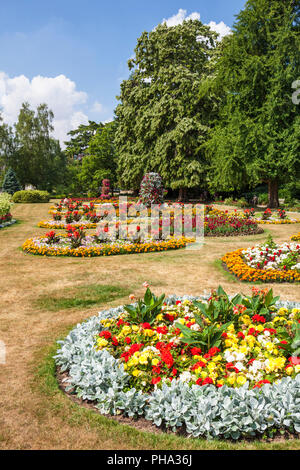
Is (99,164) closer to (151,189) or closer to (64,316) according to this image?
(151,189)

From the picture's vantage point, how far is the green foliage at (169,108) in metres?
25.7

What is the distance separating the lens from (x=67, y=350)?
3.51 meters

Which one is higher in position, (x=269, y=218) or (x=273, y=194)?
(x=273, y=194)

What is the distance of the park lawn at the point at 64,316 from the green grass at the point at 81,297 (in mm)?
18

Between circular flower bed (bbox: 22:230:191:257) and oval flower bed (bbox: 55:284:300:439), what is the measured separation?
16.9 ft

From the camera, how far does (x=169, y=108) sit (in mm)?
26641

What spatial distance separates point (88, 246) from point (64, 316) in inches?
196

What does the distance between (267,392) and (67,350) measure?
205cm

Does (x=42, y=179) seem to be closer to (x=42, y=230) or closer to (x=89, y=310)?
(x=42, y=230)

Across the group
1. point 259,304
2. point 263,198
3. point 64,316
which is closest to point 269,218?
point 263,198

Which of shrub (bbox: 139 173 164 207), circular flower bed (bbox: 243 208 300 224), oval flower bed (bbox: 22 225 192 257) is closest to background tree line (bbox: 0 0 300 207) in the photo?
circular flower bed (bbox: 243 208 300 224)

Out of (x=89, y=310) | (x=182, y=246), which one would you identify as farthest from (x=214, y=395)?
(x=182, y=246)

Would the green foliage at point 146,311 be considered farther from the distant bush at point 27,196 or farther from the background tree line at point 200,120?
the distant bush at point 27,196

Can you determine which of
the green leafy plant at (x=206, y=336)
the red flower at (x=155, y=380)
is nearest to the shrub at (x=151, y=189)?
the green leafy plant at (x=206, y=336)
